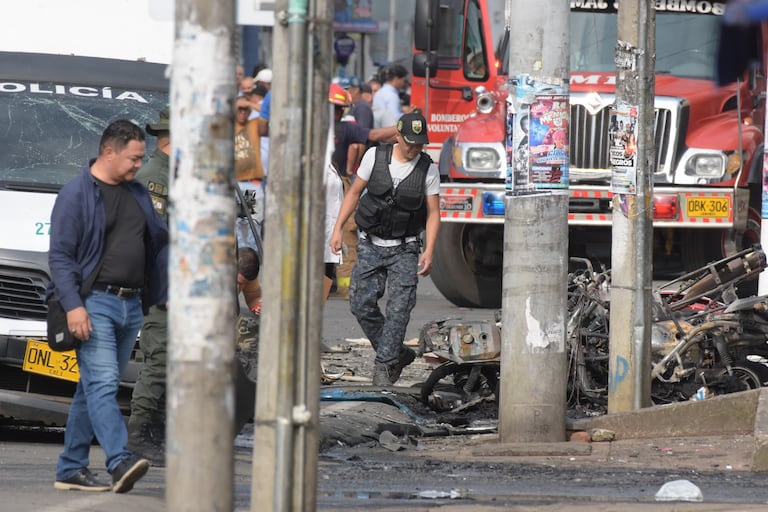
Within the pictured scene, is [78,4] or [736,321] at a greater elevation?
[78,4]

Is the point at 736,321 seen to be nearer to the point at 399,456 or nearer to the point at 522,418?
the point at 522,418

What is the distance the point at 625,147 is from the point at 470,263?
5.78 metres

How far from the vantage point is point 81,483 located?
6809mm

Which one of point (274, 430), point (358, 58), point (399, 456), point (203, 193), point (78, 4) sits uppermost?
point (358, 58)

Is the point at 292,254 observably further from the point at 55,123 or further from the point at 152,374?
the point at 55,123

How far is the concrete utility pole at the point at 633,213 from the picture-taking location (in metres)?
8.72

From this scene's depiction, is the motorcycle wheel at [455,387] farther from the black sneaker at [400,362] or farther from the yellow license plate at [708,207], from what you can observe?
the yellow license plate at [708,207]

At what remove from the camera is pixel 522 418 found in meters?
8.14

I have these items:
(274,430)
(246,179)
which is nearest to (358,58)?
(246,179)

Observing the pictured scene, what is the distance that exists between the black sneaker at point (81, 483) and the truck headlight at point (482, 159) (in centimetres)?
713

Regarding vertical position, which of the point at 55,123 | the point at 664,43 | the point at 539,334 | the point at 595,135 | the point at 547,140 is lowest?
the point at 539,334

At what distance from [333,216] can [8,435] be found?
3522 mm

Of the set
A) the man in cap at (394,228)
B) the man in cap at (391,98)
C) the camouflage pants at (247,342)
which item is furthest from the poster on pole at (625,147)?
the man in cap at (391,98)

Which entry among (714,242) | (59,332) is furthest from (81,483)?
(714,242)
